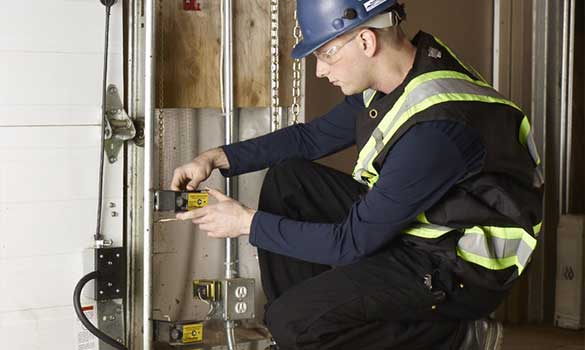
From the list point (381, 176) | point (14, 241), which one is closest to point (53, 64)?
point (14, 241)

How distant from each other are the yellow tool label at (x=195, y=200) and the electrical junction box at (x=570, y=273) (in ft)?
5.67

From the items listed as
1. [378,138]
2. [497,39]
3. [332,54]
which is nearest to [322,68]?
[332,54]

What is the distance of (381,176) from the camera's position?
7.67ft

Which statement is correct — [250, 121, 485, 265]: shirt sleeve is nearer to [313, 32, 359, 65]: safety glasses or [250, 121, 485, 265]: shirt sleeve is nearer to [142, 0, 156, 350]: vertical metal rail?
[313, 32, 359, 65]: safety glasses

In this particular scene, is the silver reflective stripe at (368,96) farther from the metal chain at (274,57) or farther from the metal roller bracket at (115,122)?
the metal roller bracket at (115,122)

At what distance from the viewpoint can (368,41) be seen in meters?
2.40

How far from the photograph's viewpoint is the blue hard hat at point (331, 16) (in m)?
2.38

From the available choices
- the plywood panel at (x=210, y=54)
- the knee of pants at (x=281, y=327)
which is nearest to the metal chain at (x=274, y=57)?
the plywood panel at (x=210, y=54)

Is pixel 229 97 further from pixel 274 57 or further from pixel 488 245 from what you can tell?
pixel 488 245

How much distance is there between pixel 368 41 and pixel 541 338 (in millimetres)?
1773

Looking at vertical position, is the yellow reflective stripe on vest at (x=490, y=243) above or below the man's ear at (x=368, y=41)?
below

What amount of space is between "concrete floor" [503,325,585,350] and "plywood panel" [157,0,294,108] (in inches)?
51.2

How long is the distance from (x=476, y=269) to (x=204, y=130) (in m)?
0.95

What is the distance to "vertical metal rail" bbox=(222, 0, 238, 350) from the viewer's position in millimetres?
2873
